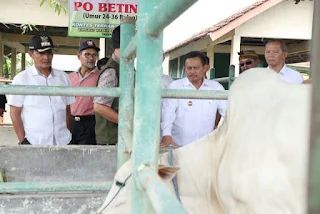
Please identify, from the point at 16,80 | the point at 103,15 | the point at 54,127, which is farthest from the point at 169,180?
the point at 103,15

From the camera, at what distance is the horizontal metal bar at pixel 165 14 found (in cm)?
73

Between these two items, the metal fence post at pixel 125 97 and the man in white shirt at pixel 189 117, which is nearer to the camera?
the metal fence post at pixel 125 97

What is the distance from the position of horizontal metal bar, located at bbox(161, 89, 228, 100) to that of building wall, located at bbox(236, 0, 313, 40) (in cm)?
748

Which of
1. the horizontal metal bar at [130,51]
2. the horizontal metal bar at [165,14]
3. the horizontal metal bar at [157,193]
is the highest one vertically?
the horizontal metal bar at [165,14]

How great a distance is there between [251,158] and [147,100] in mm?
297

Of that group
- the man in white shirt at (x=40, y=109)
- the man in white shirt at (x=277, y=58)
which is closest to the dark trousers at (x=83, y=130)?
the man in white shirt at (x=40, y=109)

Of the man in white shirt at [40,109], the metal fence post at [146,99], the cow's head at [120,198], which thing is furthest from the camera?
the man in white shirt at [40,109]

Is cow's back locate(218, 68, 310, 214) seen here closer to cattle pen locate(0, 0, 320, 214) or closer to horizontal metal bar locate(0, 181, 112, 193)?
cattle pen locate(0, 0, 320, 214)

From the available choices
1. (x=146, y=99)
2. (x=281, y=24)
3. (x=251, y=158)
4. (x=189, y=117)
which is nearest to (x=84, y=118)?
(x=189, y=117)

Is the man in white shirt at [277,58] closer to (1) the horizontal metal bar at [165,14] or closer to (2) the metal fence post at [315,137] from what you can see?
(1) the horizontal metal bar at [165,14]

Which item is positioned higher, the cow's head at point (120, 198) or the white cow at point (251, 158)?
the white cow at point (251, 158)

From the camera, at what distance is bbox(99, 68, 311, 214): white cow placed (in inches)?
31.8

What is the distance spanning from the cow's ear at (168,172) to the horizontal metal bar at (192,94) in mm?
485

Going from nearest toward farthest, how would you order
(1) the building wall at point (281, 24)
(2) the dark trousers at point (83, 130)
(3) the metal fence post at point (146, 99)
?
(3) the metal fence post at point (146, 99) → (2) the dark trousers at point (83, 130) → (1) the building wall at point (281, 24)
